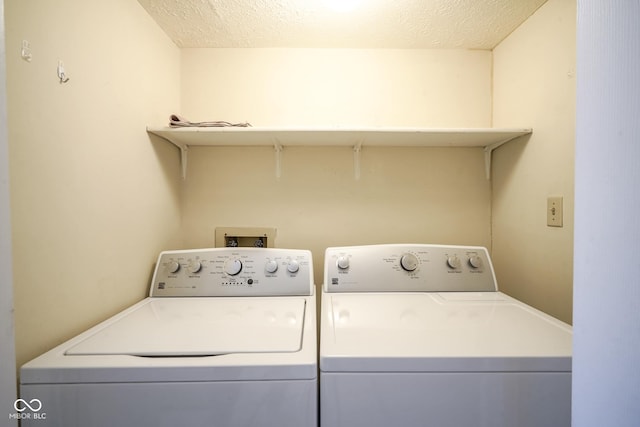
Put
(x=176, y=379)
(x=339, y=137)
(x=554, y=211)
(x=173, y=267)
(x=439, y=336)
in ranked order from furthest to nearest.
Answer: (x=339, y=137), (x=173, y=267), (x=554, y=211), (x=439, y=336), (x=176, y=379)

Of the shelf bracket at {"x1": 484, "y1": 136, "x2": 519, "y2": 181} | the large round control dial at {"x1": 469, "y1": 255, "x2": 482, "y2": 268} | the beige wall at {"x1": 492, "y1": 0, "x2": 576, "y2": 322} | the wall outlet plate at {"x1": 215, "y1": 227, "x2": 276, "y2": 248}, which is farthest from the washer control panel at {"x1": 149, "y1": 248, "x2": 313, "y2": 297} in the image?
the shelf bracket at {"x1": 484, "y1": 136, "x2": 519, "y2": 181}

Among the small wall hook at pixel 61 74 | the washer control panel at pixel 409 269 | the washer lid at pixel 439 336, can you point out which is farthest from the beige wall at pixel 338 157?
the small wall hook at pixel 61 74

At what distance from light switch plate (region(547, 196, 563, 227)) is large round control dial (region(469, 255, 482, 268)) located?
0.31 meters

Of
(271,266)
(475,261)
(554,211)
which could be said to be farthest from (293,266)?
(554,211)

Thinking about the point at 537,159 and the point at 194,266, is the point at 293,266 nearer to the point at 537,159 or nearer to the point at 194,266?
the point at 194,266

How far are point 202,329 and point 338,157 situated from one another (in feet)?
3.55

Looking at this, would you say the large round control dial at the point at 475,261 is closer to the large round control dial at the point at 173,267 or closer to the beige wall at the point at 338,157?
the beige wall at the point at 338,157

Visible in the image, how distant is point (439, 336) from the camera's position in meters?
0.77

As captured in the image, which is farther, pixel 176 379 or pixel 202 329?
pixel 202 329

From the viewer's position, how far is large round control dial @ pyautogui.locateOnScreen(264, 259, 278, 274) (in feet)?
3.92

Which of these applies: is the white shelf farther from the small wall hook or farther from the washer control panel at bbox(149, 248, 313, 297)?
the washer control panel at bbox(149, 248, 313, 297)

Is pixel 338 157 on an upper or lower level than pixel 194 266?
upper

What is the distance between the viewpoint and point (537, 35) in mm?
1163

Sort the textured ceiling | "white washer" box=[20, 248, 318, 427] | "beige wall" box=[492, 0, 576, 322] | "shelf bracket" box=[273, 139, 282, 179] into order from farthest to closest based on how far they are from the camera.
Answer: "shelf bracket" box=[273, 139, 282, 179] < the textured ceiling < "beige wall" box=[492, 0, 576, 322] < "white washer" box=[20, 248, 318, 427]
